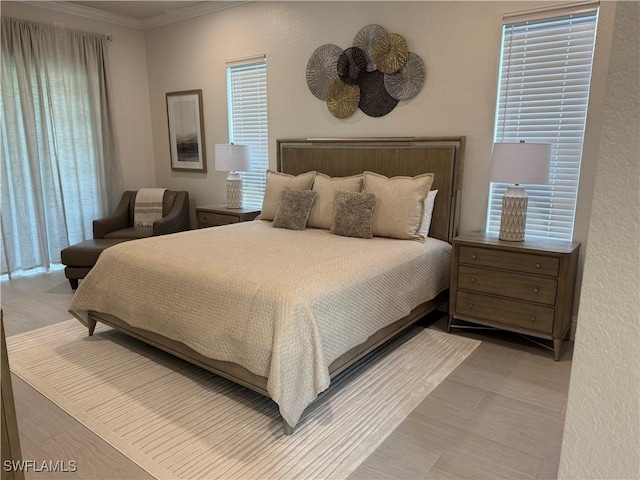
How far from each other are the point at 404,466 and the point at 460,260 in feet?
5.36

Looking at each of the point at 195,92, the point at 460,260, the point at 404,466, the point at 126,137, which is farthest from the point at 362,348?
the point at 126,137

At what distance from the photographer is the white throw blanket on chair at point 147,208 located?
5109mm

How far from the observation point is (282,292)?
2.12m

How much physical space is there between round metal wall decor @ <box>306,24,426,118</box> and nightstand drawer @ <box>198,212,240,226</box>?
4.88 feet

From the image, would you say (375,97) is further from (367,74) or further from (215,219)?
(215,219)

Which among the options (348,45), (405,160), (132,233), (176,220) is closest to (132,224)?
(132,233)

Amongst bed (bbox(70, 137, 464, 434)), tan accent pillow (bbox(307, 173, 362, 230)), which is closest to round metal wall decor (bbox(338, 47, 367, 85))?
bed (bbox(70, 137, 464, 434))

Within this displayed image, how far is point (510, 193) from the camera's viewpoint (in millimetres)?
3082

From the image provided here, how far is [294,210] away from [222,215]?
1188mm

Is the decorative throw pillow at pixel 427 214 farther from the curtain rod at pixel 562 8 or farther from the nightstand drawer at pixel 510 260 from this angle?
the curtain rod at pixel 562 8

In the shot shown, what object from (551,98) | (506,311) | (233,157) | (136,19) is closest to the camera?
(506,311)

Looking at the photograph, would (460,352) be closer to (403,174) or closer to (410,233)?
(410,233)

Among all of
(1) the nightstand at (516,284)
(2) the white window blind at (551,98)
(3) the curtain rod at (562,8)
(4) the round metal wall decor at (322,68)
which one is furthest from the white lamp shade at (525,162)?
(4) the round metal wall decor at (322,68)

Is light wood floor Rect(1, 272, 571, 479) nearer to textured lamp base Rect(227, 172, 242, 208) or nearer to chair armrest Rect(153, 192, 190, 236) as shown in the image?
chair armrest Rect(153, 192, 190, 236)
